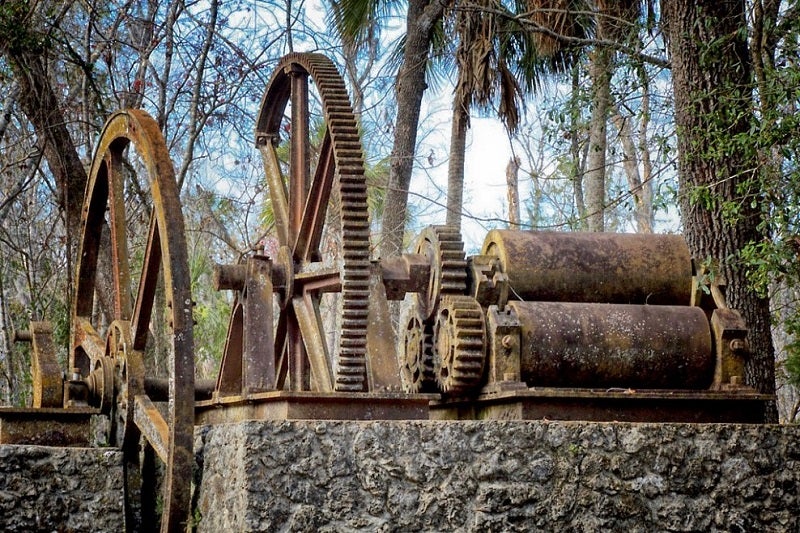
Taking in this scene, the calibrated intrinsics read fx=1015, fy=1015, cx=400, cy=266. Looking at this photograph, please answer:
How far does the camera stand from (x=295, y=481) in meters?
4.38

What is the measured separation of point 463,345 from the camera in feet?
16.7

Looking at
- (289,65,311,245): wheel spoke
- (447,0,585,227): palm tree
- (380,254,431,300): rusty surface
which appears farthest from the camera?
(447,0,585,227): palm tree

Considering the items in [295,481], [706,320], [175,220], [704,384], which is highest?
[175,220]

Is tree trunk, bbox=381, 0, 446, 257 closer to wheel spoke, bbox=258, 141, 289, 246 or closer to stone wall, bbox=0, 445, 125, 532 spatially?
wheel spoke, bbox=258, 141, 289, 246

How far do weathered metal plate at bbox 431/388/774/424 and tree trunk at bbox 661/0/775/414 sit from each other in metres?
1.44

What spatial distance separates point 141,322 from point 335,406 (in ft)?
6.10

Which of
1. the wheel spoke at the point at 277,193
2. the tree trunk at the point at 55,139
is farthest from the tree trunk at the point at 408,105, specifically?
the wheel spoke at the point at 277,193

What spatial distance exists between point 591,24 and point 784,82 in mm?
8296

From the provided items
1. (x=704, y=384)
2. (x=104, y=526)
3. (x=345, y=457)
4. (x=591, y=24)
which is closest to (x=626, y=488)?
(x=704, y=384)

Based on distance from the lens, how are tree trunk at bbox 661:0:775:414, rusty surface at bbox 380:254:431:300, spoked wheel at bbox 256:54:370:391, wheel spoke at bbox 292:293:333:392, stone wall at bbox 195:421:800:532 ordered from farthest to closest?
tree trunk at bbox 661:0:775:414, rusty surface at bbox 380:254:431:300, wheel spoke at bbox 292:293:333:392, spoked wheel at bbox 256:54:370:391, stone wall at bbox 195:421:800:532

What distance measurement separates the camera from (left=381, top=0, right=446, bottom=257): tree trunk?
11.8 metres

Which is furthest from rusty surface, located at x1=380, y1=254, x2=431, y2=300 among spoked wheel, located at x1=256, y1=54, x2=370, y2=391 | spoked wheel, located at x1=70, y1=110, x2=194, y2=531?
spoked wheel, located at x1=70, y1=110, x2=194, y2=531

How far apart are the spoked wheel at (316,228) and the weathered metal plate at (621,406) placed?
0.73 m

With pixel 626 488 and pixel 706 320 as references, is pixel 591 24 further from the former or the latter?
pixel 626 488
